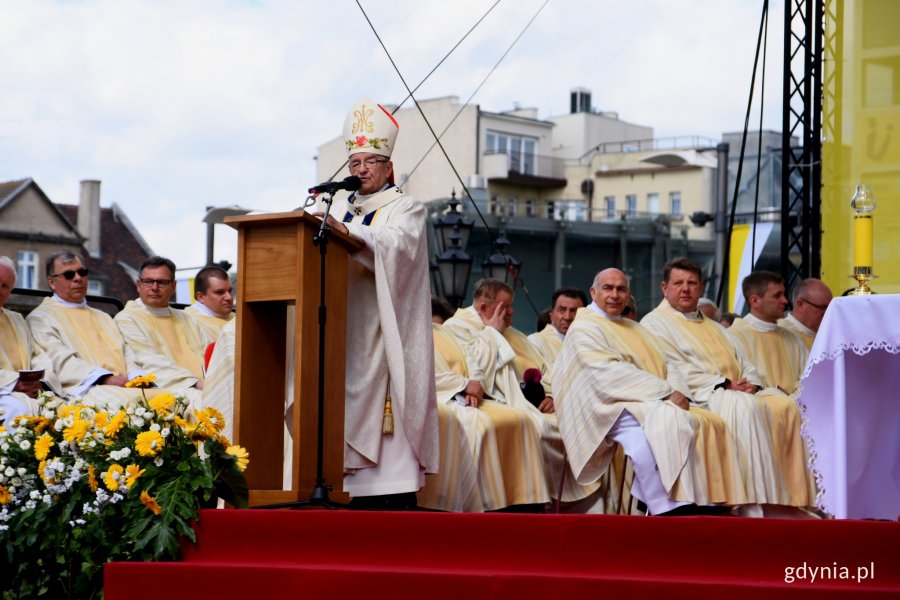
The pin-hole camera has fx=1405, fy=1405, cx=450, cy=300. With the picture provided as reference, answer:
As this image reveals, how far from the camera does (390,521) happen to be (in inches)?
222

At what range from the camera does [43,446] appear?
20.4 ft

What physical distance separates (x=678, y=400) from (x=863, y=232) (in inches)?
66.0

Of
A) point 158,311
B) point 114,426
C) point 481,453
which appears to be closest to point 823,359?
point 481,453

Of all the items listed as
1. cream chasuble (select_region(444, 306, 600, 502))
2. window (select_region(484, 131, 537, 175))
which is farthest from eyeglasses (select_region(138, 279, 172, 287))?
window (select_region(484, 131, 537, 175))

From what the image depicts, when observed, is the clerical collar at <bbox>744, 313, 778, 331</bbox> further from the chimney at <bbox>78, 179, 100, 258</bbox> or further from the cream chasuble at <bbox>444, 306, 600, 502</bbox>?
the chimney at <bbox>78, 179, 100, 258</bbox>

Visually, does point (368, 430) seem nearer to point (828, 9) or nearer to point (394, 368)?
point (394, 368)

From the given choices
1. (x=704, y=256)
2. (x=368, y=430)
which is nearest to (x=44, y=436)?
(x=368, y=430)

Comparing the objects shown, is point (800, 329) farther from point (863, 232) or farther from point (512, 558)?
point (512, 558)

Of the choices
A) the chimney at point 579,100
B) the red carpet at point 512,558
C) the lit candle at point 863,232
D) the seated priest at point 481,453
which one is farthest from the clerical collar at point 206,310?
the chimney at point 579,100

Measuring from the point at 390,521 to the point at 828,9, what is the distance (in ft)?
21.3

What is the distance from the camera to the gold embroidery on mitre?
7.17 meters

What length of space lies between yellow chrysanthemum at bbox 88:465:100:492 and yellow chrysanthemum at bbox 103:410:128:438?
155mm

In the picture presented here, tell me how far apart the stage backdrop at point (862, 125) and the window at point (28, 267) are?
36.5 metres

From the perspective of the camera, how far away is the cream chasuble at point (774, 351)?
363 inches
